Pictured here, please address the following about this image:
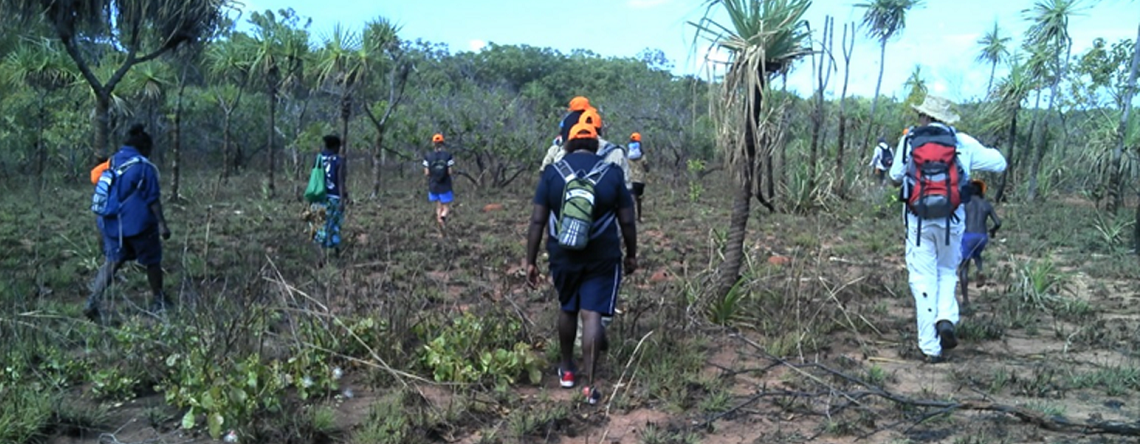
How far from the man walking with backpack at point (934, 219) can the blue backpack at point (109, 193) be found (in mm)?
5267

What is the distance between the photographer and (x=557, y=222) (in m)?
4.60

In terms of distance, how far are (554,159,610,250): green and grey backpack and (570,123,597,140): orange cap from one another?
0.82 feet

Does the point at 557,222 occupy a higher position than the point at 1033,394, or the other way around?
the point at 557,222

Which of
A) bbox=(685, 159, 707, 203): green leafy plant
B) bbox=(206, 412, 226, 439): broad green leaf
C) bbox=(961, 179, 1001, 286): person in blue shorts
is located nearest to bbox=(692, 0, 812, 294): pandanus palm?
bbox=(961, 179, 1001, 286): person in blue shorts

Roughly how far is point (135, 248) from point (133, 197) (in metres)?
0.37

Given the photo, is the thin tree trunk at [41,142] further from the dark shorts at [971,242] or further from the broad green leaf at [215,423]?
the dark shorts at [971,242]

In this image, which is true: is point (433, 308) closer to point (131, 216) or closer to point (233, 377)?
point (233, 377)

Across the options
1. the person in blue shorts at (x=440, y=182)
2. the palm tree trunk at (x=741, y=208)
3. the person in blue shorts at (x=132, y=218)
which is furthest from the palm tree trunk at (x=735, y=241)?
the person in blue shorts at (x=440, y=182)

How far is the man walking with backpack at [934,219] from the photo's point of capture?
532 centimetres

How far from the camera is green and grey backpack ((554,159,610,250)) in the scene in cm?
441

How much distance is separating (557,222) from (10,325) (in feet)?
10.4

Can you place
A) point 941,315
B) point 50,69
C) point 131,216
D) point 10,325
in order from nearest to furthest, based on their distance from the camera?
point 10,325 < point 941,315 < point 131,216 < point 50,69

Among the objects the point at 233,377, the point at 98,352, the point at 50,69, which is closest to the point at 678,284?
the point at 233,377

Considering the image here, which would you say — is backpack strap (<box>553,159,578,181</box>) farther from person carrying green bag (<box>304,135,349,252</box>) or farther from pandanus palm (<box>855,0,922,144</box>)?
pandanus palm (<box>855,0,922,144</box>)
